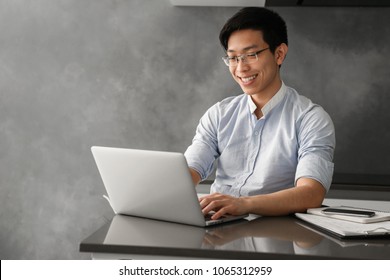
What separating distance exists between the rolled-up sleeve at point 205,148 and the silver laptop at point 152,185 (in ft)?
2.15

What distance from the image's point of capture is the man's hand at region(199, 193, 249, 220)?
1.62 metres

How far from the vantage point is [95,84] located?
11.3 ft

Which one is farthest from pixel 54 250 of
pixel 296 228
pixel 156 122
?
pixel 296 228

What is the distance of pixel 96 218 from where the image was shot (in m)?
3.49

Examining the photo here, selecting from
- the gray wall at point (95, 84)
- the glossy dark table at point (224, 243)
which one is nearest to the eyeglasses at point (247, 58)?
the glossy dark table at point (224, 243)

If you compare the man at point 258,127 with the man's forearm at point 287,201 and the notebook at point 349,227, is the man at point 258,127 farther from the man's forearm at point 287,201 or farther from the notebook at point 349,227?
the notebook at point 349,227

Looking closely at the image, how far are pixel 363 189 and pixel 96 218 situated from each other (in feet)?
5.33

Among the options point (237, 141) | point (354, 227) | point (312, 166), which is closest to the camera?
point (354, 227)

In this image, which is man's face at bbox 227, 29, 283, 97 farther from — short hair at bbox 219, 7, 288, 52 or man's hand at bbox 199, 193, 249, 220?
man's hand at bbox 199, 193, 249, 220

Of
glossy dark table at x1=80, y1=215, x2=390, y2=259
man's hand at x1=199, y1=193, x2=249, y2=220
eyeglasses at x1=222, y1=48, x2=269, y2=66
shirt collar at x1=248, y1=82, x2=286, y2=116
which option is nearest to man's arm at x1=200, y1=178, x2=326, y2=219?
man's hand at x1=199, y1=193, x2=249, y2=220

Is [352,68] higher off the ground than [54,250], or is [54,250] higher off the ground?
[352,68]

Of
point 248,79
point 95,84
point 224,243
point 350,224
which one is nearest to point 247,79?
point 248,79

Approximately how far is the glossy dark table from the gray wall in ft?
6.27

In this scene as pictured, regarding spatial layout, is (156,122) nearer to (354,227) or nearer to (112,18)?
(112,18)
